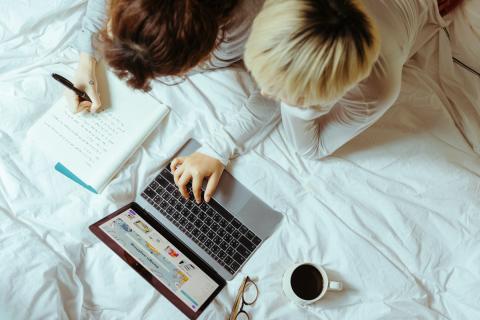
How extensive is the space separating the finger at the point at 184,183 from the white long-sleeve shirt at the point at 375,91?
0.25 metres

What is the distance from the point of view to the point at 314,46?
50 cm

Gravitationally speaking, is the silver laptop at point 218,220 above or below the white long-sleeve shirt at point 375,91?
below

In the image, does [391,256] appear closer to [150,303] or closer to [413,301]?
[413,301]

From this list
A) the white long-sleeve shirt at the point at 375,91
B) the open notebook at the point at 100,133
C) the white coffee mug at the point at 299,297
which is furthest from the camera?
the open notebook at the point at 100,133

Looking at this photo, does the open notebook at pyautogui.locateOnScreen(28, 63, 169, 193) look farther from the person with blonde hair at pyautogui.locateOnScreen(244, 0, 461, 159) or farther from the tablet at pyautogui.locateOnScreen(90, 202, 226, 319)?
the person with blonde hair at pyautogui.locateOnScreen(244, 0, 461, 159)

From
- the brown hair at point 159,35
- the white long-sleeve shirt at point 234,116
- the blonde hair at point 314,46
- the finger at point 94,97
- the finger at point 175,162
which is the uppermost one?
the blonde hair at point 314,46

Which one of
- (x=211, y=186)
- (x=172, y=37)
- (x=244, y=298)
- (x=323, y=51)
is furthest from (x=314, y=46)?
(x=244, y=298)

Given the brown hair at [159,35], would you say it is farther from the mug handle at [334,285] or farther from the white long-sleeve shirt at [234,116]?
the mug handle at [334,285]

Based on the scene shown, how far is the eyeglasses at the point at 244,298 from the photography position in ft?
2.58

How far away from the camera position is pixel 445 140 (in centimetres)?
90

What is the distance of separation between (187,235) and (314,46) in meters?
0.50

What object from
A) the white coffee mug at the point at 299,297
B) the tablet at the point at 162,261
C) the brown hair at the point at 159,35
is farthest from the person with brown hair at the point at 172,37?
the white coffee mug at the point at 299,297

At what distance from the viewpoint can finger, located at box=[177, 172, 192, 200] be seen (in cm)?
84

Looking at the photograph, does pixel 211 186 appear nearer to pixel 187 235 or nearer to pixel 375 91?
pixel 187 235
